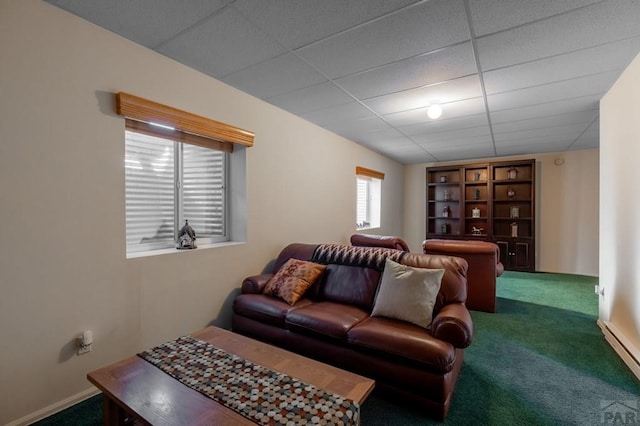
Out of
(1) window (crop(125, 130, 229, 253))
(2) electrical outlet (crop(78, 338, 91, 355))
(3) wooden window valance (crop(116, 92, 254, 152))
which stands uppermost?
(3) wooden window valance (crop(116, 92, 254, 152))

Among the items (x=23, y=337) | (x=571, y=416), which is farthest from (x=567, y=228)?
(x=23, y=337)

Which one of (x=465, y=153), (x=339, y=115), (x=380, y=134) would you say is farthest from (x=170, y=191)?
(x=465, y=153)

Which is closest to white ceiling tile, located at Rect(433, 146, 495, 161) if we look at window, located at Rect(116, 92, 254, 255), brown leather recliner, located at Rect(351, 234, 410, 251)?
brown leather recliner, located at Rect(351, 234, 410, 251)

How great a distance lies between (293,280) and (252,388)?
1.36m

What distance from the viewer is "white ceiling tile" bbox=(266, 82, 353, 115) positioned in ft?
9.49

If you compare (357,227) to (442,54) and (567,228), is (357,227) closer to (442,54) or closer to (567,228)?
(442,54)

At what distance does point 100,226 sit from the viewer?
1992 millimetres

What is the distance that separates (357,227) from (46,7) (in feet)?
14.6

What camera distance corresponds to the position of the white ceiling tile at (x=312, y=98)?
2893 mm

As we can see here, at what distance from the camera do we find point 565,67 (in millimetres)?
2359

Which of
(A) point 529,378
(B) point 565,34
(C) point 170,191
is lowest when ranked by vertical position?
(A) point 529,378

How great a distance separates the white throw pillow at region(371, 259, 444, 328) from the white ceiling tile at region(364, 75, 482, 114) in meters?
1.73

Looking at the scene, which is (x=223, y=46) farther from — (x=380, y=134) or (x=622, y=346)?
(x=622, y=346)

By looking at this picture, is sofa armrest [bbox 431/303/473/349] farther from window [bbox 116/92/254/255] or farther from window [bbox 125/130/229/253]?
window [bbox 125/130/229/253]
